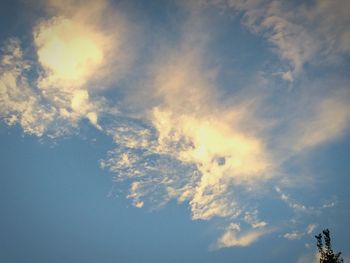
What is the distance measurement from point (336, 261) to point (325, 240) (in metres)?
1.88

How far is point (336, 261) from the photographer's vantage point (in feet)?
92.9

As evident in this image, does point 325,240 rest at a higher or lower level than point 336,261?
higher

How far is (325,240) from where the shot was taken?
29234mm
